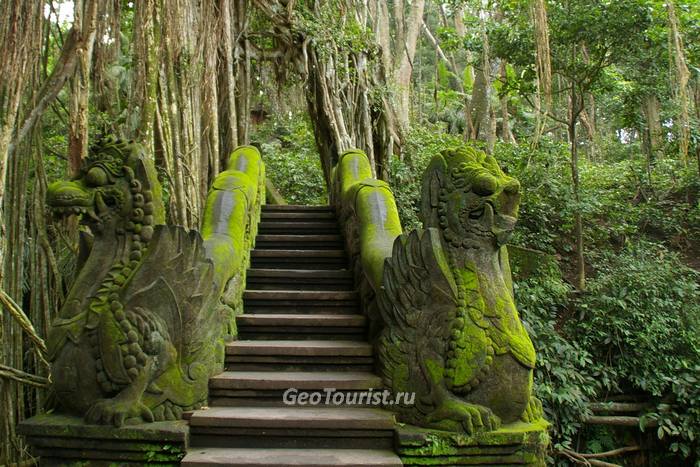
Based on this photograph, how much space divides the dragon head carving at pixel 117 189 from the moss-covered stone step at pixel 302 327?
3.65 ft

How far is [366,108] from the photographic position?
8.33 m

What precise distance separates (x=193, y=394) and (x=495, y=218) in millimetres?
2005

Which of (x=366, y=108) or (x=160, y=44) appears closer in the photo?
(x=160, y=44)

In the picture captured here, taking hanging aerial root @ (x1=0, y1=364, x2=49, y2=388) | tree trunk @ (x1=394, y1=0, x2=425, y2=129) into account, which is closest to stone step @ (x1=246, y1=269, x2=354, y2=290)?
hanging aerial root @ (x1=0, y1=364, x2=49, y2=388)

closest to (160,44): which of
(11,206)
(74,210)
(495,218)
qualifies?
(11,206)

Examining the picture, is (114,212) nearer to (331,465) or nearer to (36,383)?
(36,383)

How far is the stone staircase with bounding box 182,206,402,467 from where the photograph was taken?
3004mm

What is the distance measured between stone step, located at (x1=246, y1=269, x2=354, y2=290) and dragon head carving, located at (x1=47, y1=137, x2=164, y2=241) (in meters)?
1.56

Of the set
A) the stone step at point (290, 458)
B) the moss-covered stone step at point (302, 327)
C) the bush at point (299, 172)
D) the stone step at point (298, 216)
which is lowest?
the stone step at point (290, 458)

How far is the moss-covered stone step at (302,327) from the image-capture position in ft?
13.1

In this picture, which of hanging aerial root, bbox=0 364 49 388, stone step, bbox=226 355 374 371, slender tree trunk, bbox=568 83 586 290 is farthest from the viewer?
slender tree trunk, bbox=568 83 586 290

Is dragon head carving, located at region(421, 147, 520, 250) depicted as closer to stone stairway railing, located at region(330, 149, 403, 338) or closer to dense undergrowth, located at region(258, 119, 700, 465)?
stone stairway railing, located at region(330, 149, 403, 338)

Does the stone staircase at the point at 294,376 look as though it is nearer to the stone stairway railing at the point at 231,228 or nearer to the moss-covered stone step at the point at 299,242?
the moss-covered stone step at the point at 299,242

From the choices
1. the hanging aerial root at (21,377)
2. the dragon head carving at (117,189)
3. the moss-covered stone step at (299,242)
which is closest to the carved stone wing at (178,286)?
the dragon head carving at (117,189)
